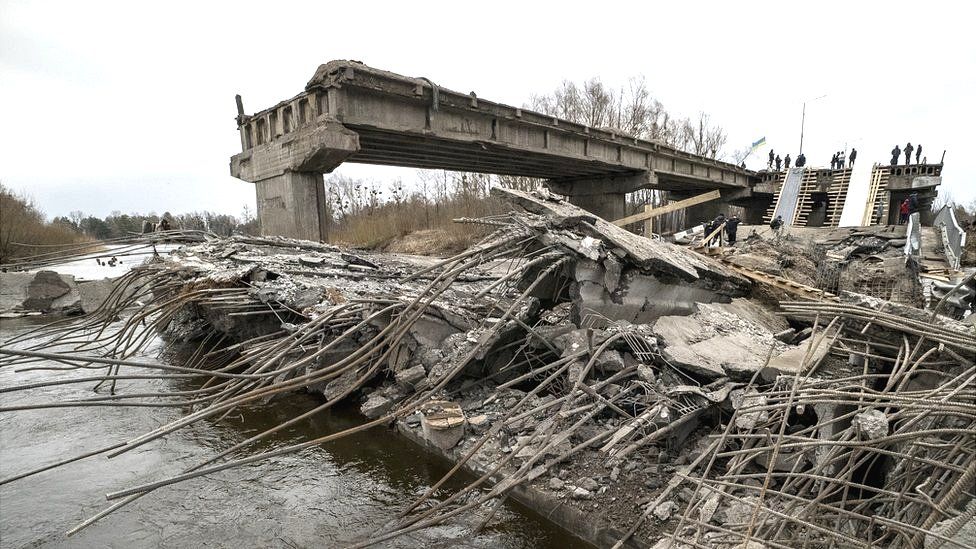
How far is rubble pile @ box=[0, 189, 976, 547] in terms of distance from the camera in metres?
2.37

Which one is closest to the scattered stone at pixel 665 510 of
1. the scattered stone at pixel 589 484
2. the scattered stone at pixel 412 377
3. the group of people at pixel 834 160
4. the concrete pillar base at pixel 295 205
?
the scattered stone at pixel 589 484

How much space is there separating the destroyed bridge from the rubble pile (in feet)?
10.6

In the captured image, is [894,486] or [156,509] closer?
[894,486]

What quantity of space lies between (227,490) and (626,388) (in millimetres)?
3555

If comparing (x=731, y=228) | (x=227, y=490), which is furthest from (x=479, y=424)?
(x=731, y=228)

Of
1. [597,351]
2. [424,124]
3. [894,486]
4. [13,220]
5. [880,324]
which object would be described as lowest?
[894,486]

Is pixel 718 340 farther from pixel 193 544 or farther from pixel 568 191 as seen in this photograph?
pixel 568 191

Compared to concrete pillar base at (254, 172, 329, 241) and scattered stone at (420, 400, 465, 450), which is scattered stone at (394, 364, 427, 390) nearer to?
scattered stone at (420, 400, 465, 450)

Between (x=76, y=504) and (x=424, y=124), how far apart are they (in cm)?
863

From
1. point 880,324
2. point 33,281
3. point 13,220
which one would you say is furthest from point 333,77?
point 13,220

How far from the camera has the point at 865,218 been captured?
19.5m

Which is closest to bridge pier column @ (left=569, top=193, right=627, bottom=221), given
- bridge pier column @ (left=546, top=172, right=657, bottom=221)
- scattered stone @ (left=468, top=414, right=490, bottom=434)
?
bridge pier column @ (left=546, top=172, right=657, bottom=221)

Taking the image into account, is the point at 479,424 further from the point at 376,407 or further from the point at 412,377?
the point at 376,407

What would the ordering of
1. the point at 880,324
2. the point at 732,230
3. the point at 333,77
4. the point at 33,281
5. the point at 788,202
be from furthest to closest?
the point at 788,202, the point at 732,230, the point at 33,281, the point at 333,77, the point at 880,324
